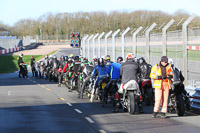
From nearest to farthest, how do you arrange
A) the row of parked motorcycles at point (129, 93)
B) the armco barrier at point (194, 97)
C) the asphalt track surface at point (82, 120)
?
the asphalt track surface at point (82, 120), the row of parked motorcycles at point (129, 93), the armco barrier at point (194, 97)

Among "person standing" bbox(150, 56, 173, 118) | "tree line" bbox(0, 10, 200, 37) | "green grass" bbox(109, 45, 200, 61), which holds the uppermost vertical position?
"tree line" bbox(0, 10, 200, 37)

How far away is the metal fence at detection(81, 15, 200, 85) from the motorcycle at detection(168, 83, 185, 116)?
2.20 m

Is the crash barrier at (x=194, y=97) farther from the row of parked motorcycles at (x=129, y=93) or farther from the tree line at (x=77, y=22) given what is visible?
the tree line at (x=77, y=22)

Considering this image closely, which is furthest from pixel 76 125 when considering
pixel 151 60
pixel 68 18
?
pixel 68 18

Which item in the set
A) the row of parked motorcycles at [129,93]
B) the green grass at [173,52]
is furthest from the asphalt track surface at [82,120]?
the green grass at [173,52]

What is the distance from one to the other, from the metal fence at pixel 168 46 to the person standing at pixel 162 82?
2775mm

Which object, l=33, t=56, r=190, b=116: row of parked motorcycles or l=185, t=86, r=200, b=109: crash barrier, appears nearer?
l=33, t=56, r=190, b=116: row of parked motorcycles

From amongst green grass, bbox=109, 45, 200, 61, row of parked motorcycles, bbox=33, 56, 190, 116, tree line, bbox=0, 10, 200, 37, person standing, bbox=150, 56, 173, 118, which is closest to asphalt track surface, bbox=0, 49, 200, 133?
row of parked motorcycles, bbox=33, 56, 190, 116

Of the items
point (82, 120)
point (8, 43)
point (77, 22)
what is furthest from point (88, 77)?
point (77, 22)

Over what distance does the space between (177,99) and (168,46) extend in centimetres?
650

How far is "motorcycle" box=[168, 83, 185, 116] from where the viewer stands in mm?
13335

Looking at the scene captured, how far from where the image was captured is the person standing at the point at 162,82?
13.1 m

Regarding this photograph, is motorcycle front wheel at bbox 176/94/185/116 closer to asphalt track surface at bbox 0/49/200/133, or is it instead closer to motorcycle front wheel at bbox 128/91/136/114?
asphalt track surface at bbox 0/49/200/133

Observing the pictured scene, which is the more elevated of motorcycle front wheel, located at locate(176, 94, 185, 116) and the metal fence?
the metal fence
